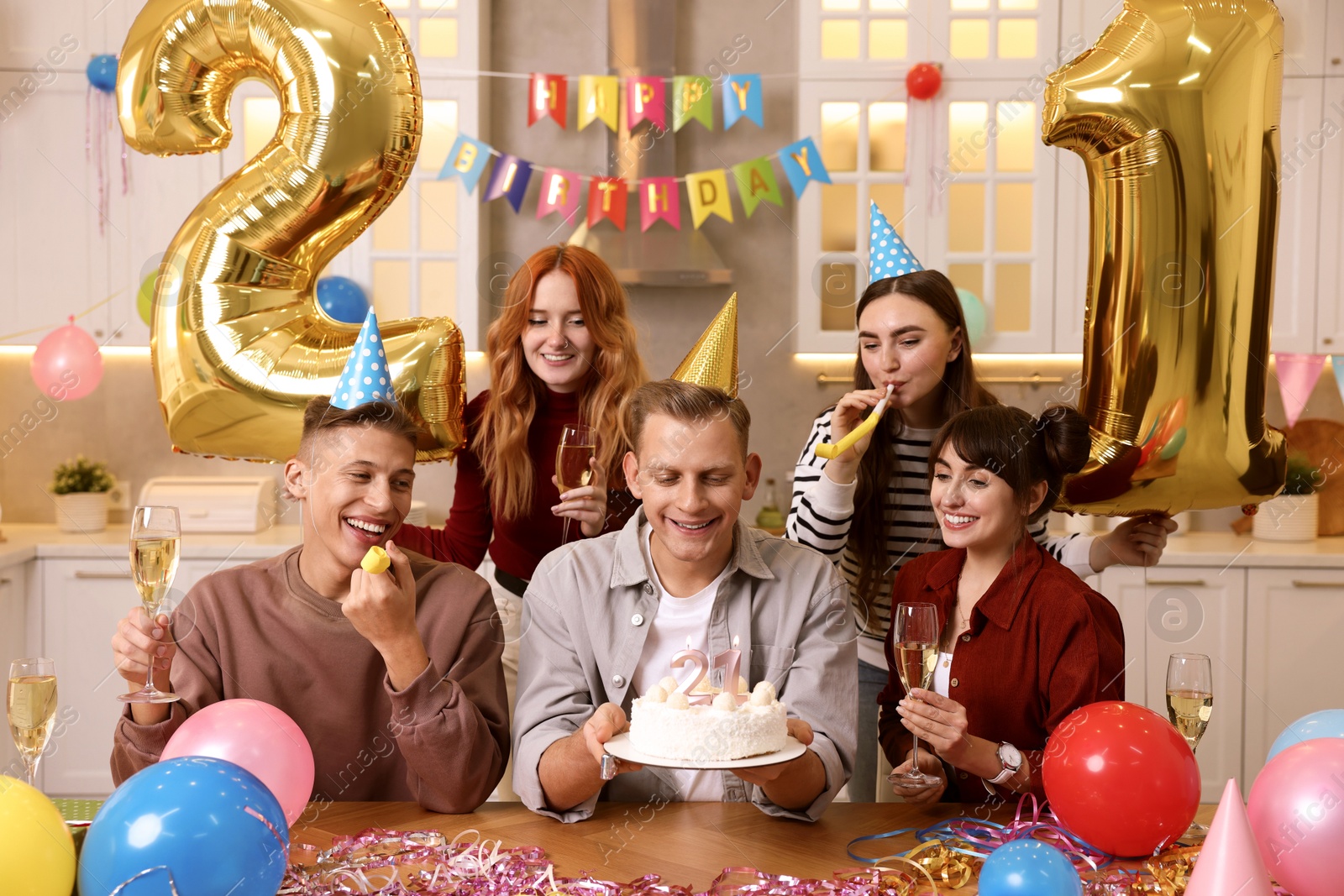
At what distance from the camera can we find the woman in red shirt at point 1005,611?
1.64 meters

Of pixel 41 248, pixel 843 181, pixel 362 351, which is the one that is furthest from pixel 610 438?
pixel 41 248

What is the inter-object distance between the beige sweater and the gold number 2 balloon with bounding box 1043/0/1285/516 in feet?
3.28

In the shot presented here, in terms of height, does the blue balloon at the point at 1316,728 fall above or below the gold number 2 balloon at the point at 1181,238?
below

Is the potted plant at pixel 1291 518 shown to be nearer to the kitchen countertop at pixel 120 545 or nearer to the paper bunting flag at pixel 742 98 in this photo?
the paper bunting flag at pixel 742 98

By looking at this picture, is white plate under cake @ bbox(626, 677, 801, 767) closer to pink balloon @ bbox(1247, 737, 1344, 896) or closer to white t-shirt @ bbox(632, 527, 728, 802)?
white t-shirt @ bbox(632, 527, 728, 802)

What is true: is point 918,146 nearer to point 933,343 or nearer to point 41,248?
point 933,343

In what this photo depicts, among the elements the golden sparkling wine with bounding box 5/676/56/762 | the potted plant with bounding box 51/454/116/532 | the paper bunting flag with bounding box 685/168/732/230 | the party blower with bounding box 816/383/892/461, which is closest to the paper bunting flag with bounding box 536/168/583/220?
the paper bunting flag with bounding box 685/168/732/230

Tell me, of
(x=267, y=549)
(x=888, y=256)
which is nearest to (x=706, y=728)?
(x=888, y=256)

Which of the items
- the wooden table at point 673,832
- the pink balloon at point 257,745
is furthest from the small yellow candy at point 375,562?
the wooden table at point 673,832

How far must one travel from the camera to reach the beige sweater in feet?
5.40

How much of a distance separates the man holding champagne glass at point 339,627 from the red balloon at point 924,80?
2.58 metres

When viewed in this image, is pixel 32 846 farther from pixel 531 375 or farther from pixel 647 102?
pixel 647 102

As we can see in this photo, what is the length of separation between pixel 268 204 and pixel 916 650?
1250 mm

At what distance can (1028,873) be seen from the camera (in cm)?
109
